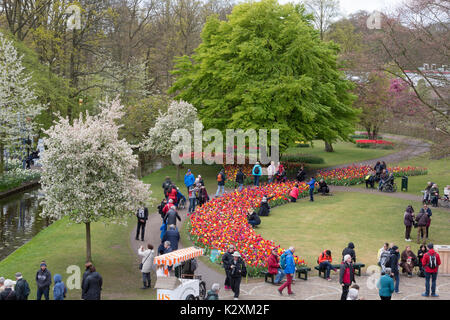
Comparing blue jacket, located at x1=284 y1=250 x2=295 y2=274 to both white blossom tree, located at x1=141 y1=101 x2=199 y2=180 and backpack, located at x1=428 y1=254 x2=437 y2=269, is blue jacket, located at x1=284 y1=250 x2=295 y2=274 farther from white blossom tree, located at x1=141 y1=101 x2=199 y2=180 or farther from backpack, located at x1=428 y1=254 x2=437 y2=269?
white blossom tree, located at x1=141 y1=101 x2=199 y2=180

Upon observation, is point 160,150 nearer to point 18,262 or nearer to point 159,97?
point 159,97

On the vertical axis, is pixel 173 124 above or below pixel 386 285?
above

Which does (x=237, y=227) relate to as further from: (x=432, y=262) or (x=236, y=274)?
(x=432, y=262)

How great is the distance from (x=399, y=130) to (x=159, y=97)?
23.7m

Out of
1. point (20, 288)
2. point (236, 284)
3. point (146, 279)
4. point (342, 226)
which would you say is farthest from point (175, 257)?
point (342, 226)

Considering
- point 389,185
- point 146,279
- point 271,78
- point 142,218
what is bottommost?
point 146,279

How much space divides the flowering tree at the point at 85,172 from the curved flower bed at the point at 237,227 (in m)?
3.50

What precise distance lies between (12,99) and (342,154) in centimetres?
2941

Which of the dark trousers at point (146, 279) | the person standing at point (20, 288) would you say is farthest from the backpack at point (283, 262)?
the person standing at point (20, 288)

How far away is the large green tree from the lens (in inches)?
1209

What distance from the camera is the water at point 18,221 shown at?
832 inches

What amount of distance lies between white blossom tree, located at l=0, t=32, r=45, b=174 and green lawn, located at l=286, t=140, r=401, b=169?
21586mm

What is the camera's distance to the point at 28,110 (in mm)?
32562

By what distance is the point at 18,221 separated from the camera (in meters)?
25.0
